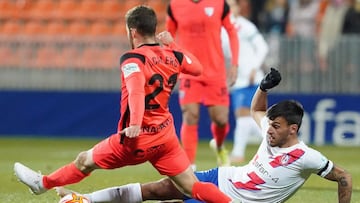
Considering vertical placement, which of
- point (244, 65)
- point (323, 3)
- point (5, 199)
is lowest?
point (5, 199)

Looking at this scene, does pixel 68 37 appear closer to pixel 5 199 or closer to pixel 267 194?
pixel 5 199

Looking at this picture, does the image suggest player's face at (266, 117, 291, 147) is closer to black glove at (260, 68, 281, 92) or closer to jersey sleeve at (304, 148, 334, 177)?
jersey sleeve at (304, 148, 334, 177)

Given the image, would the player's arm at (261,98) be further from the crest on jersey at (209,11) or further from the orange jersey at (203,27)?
the crest on jersey at (209,11)

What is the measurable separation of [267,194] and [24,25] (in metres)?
12.4

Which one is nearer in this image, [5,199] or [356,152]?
[5,199]

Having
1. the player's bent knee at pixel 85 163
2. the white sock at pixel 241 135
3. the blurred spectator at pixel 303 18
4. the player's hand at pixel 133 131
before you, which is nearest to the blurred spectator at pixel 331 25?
the blurred spectator at pixel 303 18

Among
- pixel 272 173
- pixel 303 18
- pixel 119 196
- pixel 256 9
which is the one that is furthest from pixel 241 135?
pixel 272 173

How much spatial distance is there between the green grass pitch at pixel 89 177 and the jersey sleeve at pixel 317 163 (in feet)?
5.66

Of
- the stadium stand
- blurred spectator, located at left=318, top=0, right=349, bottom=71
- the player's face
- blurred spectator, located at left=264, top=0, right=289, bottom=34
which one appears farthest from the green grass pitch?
blurred spectator, located at left=264, top=0, right=289, bottom=34

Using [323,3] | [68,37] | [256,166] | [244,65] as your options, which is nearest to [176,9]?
[244,65]

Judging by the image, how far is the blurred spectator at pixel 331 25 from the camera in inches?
699

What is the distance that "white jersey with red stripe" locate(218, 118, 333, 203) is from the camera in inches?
310

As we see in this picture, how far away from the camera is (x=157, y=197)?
852 centimetres

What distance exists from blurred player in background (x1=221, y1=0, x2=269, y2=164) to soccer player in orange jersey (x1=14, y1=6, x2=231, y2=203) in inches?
244
